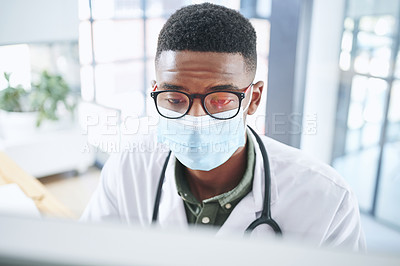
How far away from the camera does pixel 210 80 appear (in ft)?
2.17

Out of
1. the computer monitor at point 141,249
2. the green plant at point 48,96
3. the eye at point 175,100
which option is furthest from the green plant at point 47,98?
the computer monitor at point 141,249

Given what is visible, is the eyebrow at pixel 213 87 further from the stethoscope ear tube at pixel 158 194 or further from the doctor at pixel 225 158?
the stethoscope ear tube at pixel 158 194

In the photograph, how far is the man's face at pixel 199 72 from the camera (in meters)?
0.65

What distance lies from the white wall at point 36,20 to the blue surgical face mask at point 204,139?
308 mm

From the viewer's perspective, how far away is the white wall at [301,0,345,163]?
1582mm

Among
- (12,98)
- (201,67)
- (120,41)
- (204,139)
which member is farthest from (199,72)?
(12,98)

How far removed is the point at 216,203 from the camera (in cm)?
71

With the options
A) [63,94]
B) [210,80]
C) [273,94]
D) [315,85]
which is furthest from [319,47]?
[63,94]

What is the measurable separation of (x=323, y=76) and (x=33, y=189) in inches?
55.4

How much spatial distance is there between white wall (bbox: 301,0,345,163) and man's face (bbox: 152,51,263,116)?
34.4 inches

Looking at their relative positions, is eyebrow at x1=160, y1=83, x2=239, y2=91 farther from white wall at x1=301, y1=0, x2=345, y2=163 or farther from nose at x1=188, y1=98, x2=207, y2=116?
white wall at x1=301, y1=0, x2=345, y2=163

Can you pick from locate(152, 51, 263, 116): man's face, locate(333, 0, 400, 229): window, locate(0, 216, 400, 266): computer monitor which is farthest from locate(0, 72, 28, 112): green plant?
locate(0, 216, 400, 266): computer monitor

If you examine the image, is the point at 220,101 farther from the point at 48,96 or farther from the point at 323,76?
the point at 48,96

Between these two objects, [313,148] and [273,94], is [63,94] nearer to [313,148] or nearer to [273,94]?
[273,94]
